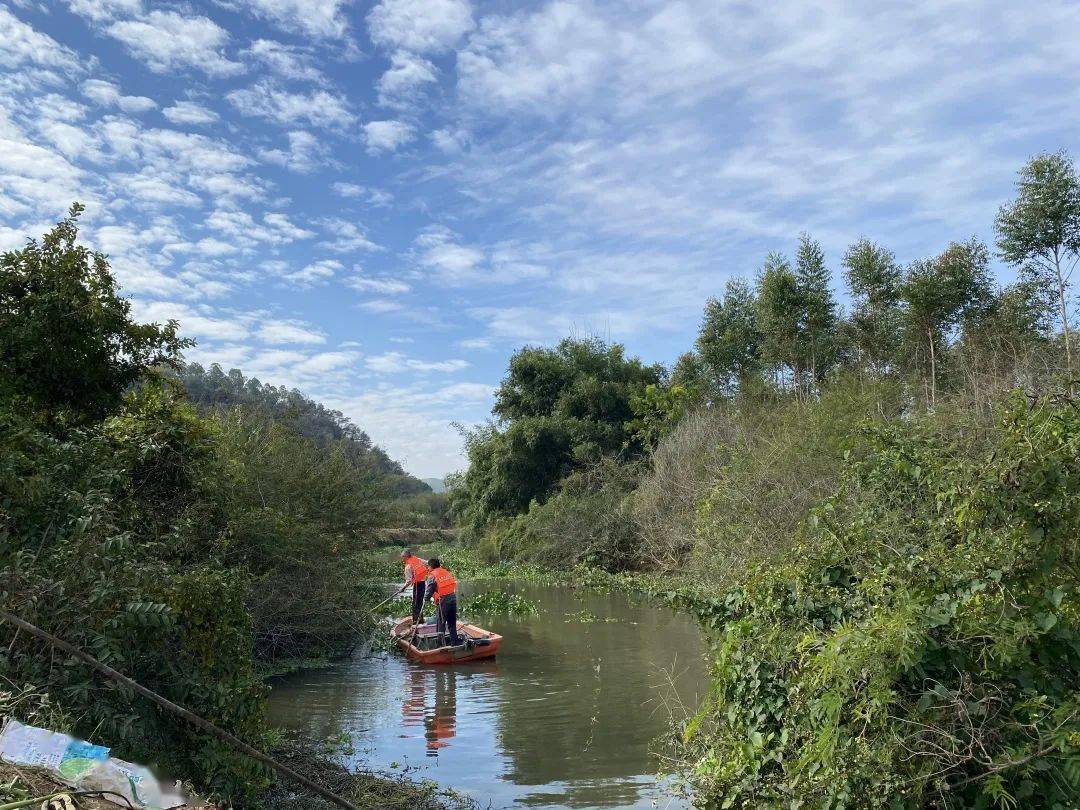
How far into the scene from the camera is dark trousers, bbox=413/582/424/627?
55.5ft

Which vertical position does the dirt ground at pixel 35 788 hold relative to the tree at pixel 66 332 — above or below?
below

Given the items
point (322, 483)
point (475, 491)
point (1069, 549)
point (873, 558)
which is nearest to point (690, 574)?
point (322, 483)

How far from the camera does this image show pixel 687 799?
791 centimetres

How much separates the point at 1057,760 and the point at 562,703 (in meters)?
8.55

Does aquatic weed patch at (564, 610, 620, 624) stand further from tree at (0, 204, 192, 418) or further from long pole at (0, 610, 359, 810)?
long pole at (0, 610, 359, 810)

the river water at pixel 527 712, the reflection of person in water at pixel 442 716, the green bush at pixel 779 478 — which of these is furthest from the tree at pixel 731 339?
the reflection of person in water at pixel 442 716

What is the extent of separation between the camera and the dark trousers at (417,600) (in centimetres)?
1692

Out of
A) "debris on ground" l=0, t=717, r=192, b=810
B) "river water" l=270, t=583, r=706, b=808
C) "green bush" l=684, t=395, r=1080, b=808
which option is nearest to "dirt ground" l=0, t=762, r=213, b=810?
"debris on ground" l=0, t=717, r=192, b=810

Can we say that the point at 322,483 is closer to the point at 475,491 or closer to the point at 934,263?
the point at 934,263

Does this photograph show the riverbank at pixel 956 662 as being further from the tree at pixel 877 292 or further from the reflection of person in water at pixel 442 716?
the tree at pixel 877 292

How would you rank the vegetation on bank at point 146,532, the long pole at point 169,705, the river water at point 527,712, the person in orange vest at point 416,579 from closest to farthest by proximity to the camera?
→ 1. the long pole at point 169,705
2. the vegetation on bank at point 146,532
3. the river water at point 527,712
4. the person in orange vest at point 416,579

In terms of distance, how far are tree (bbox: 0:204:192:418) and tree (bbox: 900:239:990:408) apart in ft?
75.1

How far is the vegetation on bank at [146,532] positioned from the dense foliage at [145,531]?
18mm

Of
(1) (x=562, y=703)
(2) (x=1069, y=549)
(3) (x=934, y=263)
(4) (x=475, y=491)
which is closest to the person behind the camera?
(2) (x=1069, y=549)
